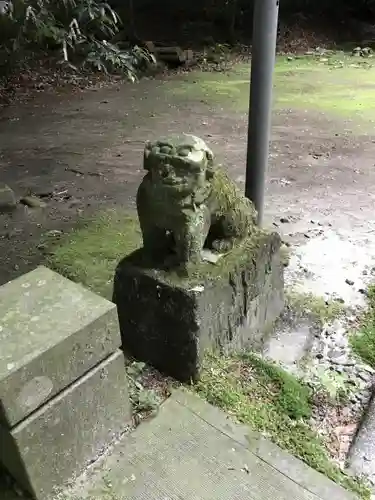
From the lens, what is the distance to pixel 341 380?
2.51 metres

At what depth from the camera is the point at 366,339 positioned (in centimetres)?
275

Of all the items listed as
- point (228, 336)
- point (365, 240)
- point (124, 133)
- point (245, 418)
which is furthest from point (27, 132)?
point (245, 418)

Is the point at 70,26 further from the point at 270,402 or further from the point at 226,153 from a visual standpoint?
the point at 270,402

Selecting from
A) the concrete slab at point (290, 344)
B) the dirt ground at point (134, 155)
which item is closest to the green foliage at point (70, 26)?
the dirt ground at point (134, 155)

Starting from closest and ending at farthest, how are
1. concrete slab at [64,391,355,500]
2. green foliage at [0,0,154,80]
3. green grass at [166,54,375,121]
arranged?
concrete slab at [64,391,355,500]
green foliage at [0,0,154,80]
green grass at [166,54,375,121]

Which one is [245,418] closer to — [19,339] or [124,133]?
[19,339]

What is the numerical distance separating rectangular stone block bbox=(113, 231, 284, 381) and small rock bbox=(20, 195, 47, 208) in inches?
78.6

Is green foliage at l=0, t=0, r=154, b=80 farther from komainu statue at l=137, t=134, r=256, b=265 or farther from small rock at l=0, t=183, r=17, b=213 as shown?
komainu statue at l=137, t=134, r=256, b=265

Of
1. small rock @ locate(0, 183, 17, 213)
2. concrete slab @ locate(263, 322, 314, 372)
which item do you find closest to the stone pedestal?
concrete slab @ locate(263, 322, 314, 372)

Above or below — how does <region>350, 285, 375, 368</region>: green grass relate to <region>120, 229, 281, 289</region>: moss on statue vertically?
below

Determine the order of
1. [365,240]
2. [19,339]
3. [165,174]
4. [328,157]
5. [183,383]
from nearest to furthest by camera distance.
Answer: [19,339]
[165,174]
[183,383]
[365,240]
[328,157]

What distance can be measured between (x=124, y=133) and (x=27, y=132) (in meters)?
0.99

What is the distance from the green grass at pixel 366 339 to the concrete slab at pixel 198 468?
804 millimetres

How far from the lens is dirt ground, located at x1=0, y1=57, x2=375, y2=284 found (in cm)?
398
